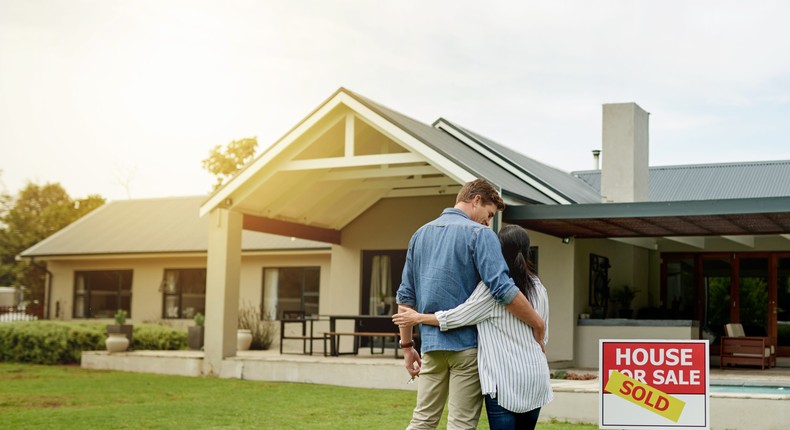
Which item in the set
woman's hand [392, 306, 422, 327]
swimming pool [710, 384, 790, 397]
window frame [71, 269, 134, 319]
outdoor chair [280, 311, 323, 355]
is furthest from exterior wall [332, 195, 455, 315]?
woman's hand [392, 306, 422, 327]

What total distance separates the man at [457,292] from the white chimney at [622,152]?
41.9 ft

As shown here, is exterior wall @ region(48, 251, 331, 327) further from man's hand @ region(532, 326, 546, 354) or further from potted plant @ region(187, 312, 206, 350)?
man's hand @ region(532, 326, 546, 354)

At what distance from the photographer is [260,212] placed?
52.5 feet

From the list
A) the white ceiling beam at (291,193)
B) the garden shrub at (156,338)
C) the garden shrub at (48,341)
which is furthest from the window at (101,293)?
the white ceiling beam at (291,193)

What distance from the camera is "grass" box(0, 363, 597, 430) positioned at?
959 centimetres

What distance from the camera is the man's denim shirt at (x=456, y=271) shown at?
4352mm

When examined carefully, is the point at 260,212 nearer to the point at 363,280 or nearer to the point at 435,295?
the point at 363,280

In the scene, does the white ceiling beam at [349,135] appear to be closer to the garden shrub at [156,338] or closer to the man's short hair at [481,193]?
the garden shrub at [156,338]

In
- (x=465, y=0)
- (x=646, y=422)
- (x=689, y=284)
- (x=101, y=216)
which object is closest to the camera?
(x=646, y=422)

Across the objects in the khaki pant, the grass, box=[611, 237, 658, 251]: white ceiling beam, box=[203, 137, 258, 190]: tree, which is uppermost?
box=[203, 137, 258, 190]: tree

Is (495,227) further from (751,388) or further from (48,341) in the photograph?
(48,341)

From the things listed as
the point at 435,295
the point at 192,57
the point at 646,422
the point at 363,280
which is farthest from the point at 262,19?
the point at 435,295

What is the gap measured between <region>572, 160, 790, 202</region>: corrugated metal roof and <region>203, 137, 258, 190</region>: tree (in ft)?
65.3

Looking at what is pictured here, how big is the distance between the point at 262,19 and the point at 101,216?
44.9 ft
